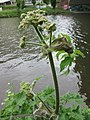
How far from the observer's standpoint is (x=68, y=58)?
198 cm

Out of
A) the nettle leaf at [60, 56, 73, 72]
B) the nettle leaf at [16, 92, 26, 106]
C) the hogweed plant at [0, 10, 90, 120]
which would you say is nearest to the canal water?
the hogweed plant at [0, 10, 90, 120]

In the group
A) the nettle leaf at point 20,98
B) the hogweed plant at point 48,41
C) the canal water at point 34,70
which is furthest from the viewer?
the canal water at point 34,70

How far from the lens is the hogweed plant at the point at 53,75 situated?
1.90 m

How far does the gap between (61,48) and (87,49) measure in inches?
520

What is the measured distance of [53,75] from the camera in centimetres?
202

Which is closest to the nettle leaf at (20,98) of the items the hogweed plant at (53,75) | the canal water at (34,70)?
the hogweed plant at (53,75)

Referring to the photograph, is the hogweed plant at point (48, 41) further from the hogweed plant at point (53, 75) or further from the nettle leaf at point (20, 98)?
the nettle leaf at point (20, 98)

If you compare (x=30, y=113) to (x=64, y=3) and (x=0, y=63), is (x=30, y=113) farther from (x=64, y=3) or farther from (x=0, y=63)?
(x=64, y=3)

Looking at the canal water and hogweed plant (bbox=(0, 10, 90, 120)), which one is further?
the canal water

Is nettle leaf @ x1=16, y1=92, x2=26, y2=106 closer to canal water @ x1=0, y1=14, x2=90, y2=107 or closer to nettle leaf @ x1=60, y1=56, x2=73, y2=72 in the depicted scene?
nettle leaf @ x1=60, y1=56, x2=73, y2=72

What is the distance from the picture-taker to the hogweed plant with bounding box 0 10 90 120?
1904 millimetres

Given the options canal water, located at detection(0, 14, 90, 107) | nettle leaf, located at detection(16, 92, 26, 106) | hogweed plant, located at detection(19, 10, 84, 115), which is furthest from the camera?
canal water, located at detection(0, 14, 90, 107)

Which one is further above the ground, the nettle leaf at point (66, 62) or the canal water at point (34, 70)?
the nettle leaf at point (66, 62)

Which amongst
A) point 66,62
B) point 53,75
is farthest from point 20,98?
point 66,62
